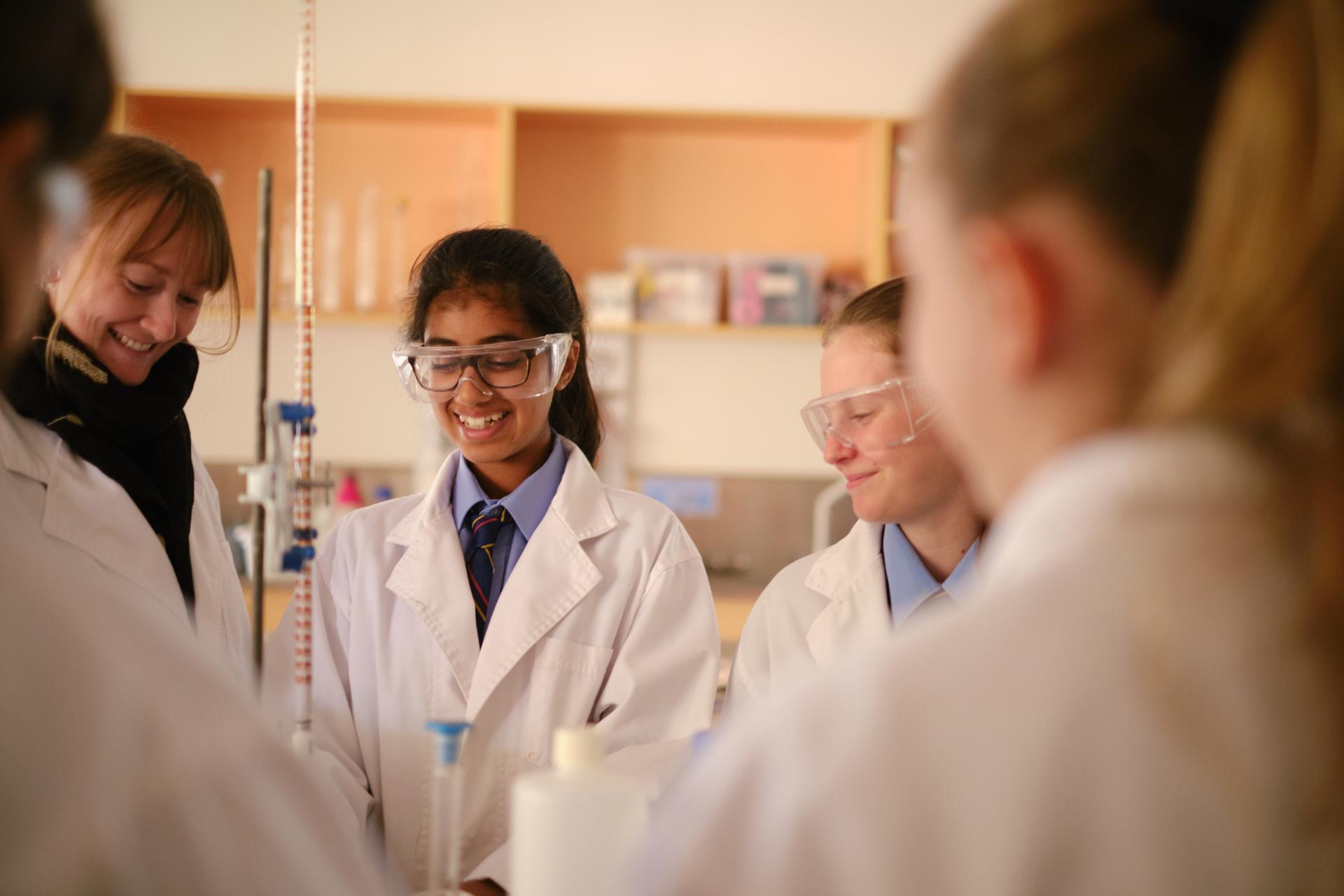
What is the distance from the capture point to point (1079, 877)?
1.62ft

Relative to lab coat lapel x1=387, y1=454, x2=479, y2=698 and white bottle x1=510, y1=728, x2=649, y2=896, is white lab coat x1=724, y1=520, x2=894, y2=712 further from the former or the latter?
white bottle x1=510, y1=728, x2=649, y2=896

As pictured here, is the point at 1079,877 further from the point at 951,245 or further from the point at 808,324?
the point at 808,324

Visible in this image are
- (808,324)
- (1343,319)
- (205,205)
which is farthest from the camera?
(808,324)

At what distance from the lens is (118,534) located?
1.39 metres

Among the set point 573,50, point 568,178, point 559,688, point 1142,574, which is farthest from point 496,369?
point 573,50

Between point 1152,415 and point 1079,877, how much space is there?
8.4 inches

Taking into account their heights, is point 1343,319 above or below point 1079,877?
above

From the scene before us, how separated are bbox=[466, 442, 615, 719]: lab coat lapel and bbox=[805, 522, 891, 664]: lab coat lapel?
0.32 meters

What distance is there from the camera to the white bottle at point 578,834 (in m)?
0.75

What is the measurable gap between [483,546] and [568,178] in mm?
2439

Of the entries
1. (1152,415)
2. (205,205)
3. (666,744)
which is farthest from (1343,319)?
(205,205)

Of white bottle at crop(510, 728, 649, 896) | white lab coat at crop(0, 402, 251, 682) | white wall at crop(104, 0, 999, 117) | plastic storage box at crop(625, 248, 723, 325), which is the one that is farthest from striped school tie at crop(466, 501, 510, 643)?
white wall at crop(104, 0, 999, 117)

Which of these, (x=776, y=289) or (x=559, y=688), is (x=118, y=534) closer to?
(x=559, y=688)

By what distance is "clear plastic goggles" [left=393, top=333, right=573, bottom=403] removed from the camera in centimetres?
158
